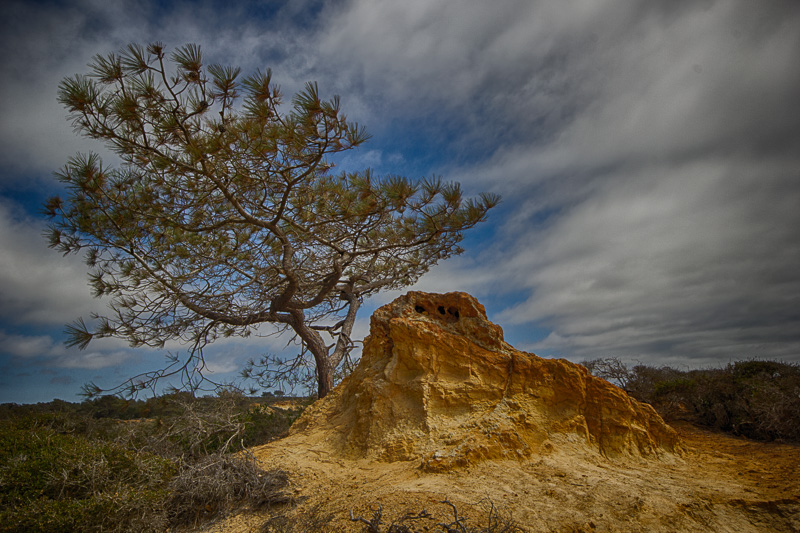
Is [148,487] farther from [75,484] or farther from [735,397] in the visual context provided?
[735,397]

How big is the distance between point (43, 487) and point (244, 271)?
223 inches

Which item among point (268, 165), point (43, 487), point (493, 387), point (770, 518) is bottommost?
point (770, 518)

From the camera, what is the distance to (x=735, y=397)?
8.20 meters

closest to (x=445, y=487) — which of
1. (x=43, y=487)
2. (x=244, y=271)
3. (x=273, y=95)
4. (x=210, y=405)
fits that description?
(x=43, y=487)

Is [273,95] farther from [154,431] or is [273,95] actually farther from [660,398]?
[660,398]

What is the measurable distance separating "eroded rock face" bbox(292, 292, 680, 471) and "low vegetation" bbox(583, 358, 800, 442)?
297cm

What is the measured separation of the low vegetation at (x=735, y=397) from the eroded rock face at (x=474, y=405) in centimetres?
297

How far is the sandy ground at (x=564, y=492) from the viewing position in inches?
141

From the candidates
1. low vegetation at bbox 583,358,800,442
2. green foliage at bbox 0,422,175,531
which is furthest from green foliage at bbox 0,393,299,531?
low vegetation at bbox 583,358,800,442

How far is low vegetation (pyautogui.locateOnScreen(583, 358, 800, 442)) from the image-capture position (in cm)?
708

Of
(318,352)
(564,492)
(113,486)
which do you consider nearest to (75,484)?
(113,486)

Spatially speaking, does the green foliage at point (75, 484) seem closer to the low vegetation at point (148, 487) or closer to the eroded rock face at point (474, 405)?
the low vegetation at point (148, 487)

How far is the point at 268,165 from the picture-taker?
707 cm

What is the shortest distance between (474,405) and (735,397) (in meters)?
6.41
